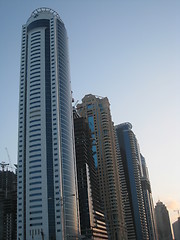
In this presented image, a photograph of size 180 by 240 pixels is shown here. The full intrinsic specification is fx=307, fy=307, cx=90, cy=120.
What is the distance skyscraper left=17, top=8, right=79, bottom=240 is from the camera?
6511 inches

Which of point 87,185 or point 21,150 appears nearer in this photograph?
point 21,150

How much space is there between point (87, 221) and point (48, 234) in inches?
1382

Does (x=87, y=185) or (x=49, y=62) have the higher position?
(x=49, y=62)

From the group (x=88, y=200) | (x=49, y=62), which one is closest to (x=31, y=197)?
(x=88, y=200)

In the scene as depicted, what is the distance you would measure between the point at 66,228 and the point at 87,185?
38.4 meters

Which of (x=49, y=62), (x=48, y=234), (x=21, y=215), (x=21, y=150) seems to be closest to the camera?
(x=48, y=234)

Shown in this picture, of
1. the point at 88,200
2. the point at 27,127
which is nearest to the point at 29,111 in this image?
the point at 27,127

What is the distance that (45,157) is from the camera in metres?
176

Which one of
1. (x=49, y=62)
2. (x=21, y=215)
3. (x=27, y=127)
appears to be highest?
(x=49, y=62)

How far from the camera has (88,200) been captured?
634 feet

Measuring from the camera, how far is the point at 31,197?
557 feet

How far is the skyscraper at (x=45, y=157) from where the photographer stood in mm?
165375

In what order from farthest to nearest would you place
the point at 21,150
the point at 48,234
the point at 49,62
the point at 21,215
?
the point at 49,62 → the point at 21,150 → the point at 21,215 → the point at 48,234

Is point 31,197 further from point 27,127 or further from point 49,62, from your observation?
point 49,62
